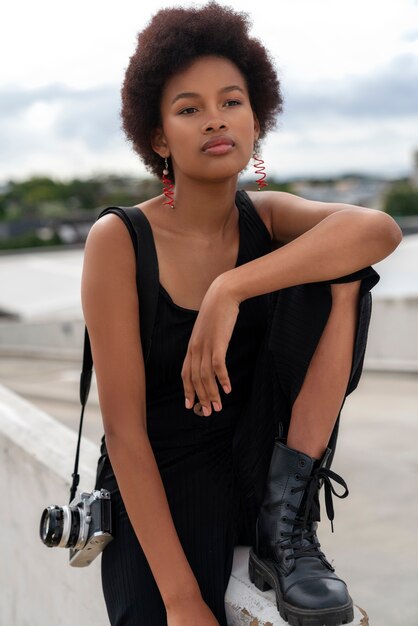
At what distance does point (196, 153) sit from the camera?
2227 millimetres

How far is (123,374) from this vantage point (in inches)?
85.8

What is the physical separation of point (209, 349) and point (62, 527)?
63 centimetres

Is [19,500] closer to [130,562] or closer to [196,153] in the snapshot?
[130,562]

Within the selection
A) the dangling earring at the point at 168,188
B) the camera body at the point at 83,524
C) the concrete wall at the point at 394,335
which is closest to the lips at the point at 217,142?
the dangling earring at the point at 168,188

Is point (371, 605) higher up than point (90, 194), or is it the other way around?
point (371, 605)

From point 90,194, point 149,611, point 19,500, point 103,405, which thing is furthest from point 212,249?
point 90,194

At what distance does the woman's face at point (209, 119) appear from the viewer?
7.25ft

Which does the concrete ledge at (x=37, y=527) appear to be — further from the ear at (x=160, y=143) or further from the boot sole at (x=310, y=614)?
the ear at (x=160, y=143)

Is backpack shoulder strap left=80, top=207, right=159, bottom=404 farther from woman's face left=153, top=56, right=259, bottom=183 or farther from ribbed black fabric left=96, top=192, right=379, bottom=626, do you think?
woman's face left=153, top=56, right=259, bottom=183

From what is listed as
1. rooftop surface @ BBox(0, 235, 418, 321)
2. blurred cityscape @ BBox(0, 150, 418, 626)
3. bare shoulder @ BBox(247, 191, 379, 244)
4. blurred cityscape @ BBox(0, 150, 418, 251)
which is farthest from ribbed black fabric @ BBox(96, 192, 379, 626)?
blurred cityscape @ BBox(0, 150, 418, 251)

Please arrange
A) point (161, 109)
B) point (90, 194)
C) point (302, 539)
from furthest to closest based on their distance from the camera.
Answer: point (90, 194), point (161, 109), point (302, 539)

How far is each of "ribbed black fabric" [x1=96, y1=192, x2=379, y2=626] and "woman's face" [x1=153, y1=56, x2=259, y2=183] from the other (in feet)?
0.84

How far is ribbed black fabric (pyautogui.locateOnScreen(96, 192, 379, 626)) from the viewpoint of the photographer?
2.20 metres

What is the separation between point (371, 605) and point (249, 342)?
1594mm
